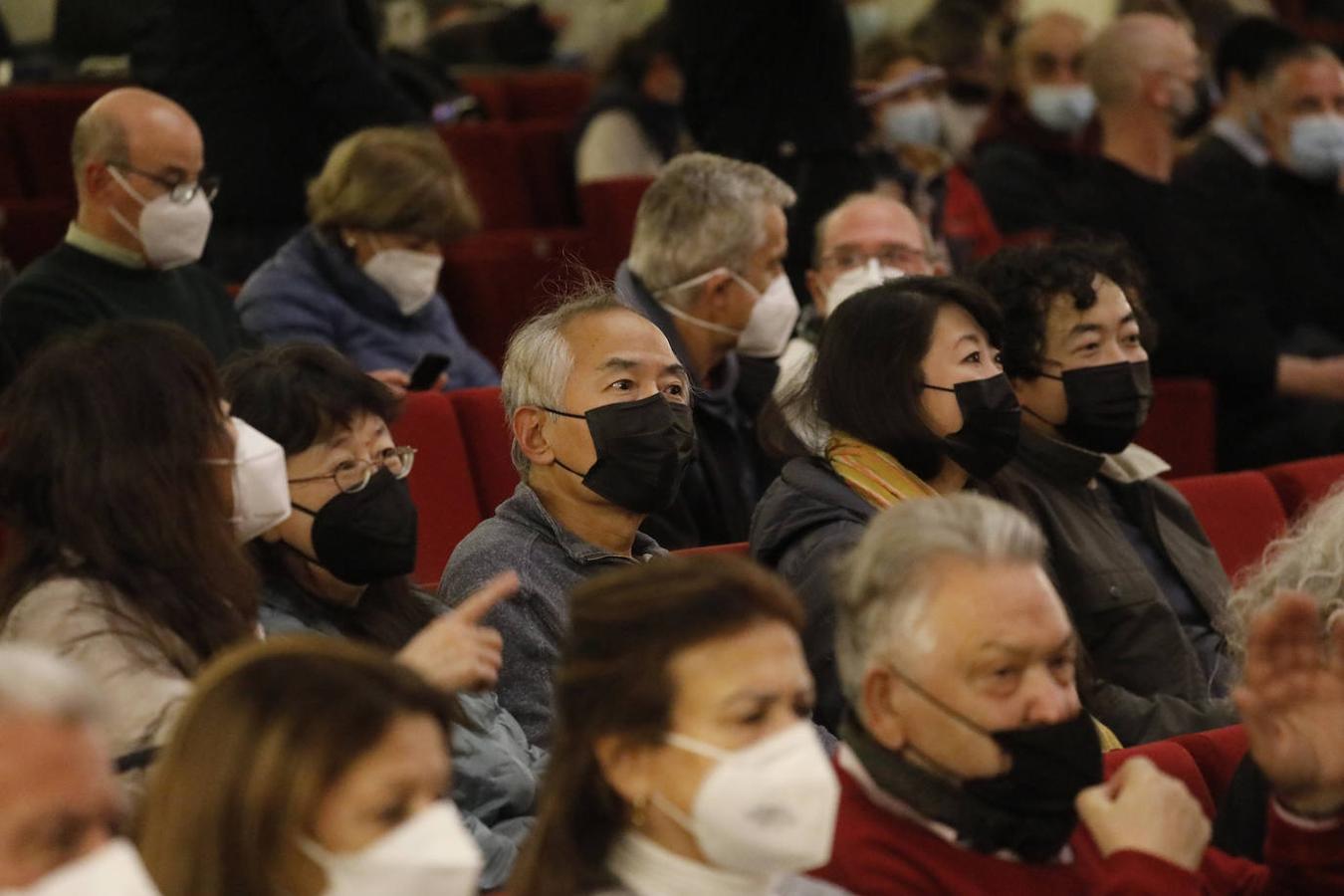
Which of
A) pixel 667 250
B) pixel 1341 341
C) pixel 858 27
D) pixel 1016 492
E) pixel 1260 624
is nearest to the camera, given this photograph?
pixel 1260 624

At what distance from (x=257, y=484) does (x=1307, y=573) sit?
1241 millimetres

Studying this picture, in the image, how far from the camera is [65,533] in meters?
2.19

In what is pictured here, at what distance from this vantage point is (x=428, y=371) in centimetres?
381

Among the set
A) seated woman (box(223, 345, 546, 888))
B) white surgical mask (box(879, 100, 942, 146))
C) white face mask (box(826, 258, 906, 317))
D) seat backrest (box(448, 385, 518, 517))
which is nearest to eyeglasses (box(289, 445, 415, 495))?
seated woman (box(223, 345, 546, 888))

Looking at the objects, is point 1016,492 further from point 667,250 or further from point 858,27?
point 858,27

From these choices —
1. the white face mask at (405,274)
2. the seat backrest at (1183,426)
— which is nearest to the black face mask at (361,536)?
the white face mask at (405,274)

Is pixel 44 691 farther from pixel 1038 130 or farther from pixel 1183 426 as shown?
pixel 1038 130

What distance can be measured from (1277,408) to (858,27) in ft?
9.61

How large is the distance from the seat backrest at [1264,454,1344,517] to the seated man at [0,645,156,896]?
2642mm

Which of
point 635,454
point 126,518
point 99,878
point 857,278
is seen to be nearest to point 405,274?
point 857,278

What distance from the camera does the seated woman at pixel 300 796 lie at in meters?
1.55

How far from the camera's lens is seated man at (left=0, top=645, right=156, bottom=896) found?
141 centimetres

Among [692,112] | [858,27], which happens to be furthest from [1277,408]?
[858,27]

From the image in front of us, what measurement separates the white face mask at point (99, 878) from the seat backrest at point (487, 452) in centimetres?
215
